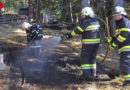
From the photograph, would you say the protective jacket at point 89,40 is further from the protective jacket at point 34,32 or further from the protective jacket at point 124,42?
the protective jacket at point 34,32

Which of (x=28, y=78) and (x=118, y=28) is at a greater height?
(x=118, y=28)

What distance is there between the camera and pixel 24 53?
872 cm

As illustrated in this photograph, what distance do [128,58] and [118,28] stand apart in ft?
2.60

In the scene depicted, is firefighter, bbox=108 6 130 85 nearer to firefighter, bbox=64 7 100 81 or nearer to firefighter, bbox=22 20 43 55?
firefighter, bbox=64 7 100 81

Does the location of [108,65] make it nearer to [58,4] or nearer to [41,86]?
[41,86]

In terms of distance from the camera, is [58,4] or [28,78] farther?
[58,4]

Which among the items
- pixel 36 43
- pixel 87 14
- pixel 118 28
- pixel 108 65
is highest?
pixel 87 14

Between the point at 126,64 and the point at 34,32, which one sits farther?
the point at 34,32

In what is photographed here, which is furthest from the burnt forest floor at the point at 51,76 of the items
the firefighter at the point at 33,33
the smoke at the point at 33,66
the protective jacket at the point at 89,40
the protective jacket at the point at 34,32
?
the protective jacket at the point at 34,32

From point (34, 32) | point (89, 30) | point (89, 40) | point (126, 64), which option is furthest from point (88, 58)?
point (34, 32)

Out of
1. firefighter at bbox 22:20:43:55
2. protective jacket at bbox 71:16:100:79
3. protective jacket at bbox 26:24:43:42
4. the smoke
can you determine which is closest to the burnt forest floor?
the smoke

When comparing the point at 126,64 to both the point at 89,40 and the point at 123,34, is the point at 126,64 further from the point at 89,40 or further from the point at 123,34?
the point at 89,40

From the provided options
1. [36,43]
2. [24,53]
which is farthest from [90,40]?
[24,53]

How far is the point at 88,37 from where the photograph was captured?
17.9ft
